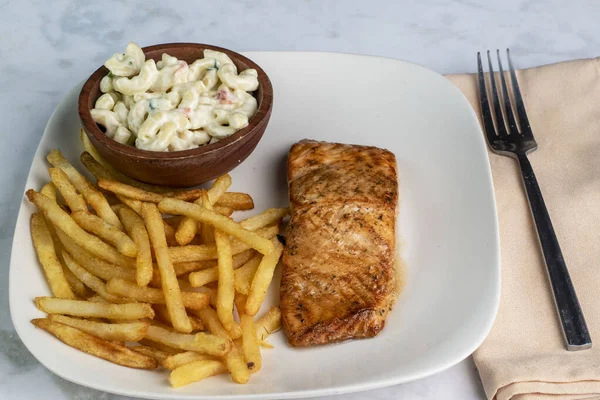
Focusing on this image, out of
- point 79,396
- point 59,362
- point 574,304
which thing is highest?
point 574,304

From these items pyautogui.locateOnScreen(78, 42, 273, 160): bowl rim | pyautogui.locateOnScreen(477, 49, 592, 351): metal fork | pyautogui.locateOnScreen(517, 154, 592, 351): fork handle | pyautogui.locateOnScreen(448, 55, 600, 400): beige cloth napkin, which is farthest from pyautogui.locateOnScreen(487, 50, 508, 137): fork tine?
pyautogui.locateOnScreen(78, 42, 273, 160): bowl rim

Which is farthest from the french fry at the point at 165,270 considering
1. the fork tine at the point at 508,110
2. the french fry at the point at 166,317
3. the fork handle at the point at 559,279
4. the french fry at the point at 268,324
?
the fork tine at the point at 508,110

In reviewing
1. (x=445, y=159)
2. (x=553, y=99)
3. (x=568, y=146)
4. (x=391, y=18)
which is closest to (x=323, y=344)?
(x=445, y=159)

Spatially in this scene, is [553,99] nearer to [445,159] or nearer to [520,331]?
[445,159]

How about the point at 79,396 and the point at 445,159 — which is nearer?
the point at 79,396

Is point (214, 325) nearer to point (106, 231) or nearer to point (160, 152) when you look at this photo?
point (106, 231)

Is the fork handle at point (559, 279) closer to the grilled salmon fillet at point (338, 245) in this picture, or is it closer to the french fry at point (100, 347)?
the grilled salmon fillet at point (338, 245)
